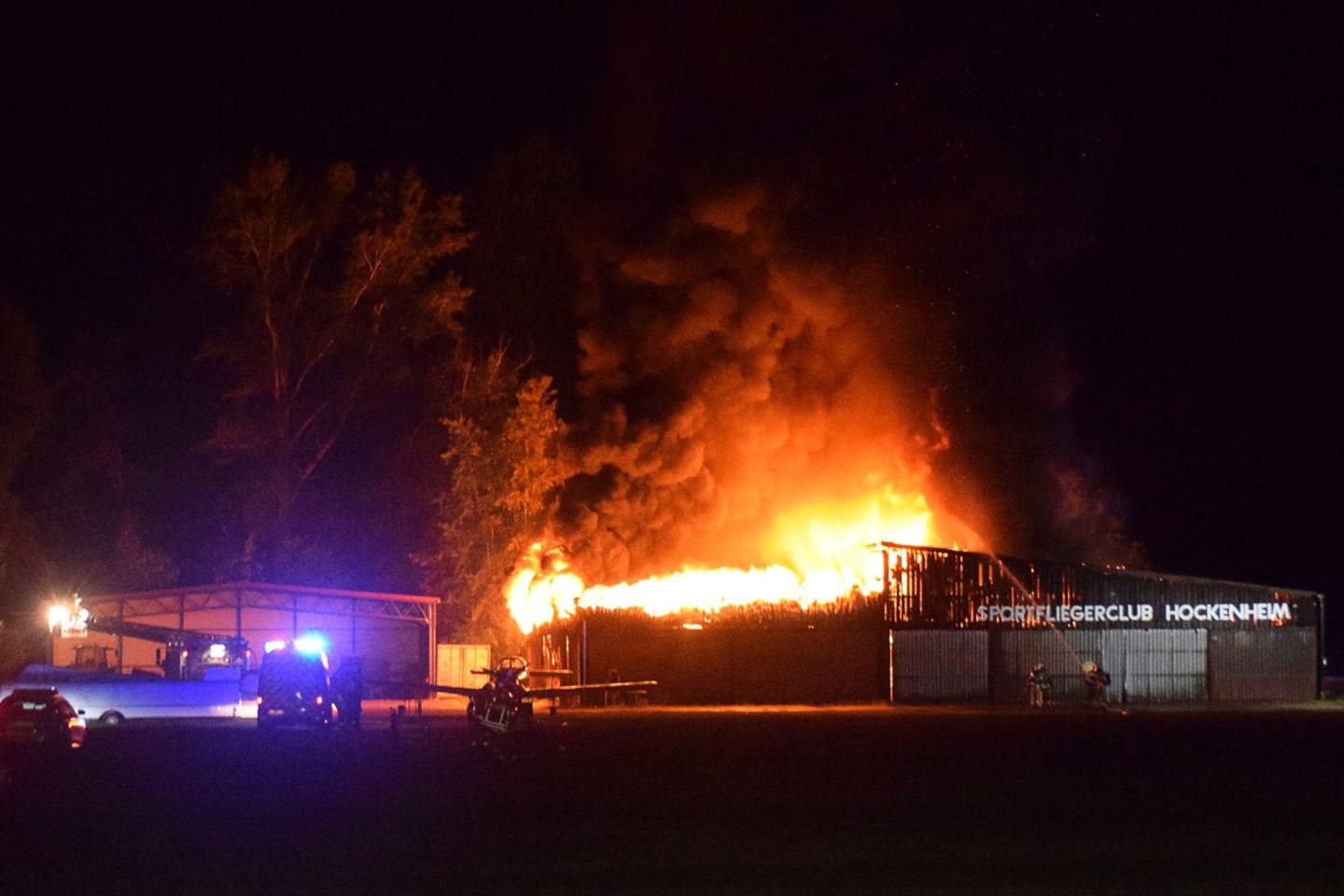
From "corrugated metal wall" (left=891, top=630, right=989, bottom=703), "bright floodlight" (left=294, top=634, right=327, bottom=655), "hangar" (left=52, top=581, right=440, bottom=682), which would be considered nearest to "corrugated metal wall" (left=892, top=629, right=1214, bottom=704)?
"corrugated metal wall" (left=891, top=630, right=989, bottom=703)

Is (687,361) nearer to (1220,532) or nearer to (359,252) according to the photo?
(359,252)

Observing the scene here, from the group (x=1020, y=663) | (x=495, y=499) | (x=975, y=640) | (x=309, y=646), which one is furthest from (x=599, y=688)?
(x=1020, y=663)

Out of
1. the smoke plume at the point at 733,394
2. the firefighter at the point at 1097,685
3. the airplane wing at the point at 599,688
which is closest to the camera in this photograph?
the airplane wing at the point at 599,688

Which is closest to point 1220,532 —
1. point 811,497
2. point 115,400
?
point 811,497

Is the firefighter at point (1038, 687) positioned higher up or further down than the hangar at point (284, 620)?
further down

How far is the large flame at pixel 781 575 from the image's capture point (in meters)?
52.9

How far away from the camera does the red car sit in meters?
30.4

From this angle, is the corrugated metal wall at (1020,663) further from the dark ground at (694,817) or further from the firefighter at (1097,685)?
the dark ground at (694,817)

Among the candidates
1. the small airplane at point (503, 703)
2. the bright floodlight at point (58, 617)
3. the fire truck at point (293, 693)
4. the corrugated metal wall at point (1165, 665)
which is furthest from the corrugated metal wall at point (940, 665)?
the bright floodlight at point (58, 617)

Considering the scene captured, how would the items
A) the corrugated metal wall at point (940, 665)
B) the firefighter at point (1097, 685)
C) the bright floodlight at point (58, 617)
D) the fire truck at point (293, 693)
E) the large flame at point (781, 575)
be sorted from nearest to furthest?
the fire truck at point (293, 693)
the firefighter at point (1097, 685)
the corrugated metal wall at point (940, 665)
the large flame at point (781, 575)
the bright floodlight at point (58, 617)

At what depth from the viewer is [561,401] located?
6388 cm

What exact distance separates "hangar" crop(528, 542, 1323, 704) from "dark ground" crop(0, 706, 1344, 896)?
16283mm

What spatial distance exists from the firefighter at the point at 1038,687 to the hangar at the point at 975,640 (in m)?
1.38

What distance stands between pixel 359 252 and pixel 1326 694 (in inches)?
1477
